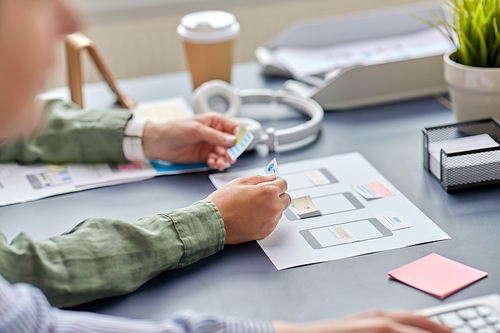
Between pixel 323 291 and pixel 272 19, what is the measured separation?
1961 millimetres

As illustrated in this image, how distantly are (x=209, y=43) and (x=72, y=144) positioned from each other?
411 millimetres

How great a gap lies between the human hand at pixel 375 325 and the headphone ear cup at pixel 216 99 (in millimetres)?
697

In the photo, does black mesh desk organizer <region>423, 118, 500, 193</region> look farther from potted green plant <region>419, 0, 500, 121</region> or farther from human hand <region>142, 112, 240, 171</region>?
human hand <region>142, 112, 240, 171</region>

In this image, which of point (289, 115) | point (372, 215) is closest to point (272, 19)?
point (289, 115)

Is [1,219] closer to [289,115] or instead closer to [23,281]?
[23,281]

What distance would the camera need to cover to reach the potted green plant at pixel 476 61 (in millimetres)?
988

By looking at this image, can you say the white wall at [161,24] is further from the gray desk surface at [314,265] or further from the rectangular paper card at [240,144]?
the rectangular paper card at [240,144]

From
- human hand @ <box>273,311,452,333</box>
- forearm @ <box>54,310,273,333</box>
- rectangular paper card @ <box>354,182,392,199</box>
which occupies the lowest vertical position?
rectangular paper card @ <box>354,182,392,199</box>

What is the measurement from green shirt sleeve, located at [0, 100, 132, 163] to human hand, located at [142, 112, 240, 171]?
6 cm

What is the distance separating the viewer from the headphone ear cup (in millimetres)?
1218

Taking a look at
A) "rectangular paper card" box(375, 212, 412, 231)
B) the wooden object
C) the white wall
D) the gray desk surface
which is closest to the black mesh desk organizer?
the gray desk surface

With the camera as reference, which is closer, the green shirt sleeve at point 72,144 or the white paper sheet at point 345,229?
the white paper sheet at point 345,229

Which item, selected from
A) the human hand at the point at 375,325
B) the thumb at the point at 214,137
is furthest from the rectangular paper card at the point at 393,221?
the thumb at the point at 214,137

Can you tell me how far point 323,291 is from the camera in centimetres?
69
